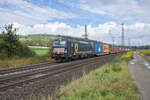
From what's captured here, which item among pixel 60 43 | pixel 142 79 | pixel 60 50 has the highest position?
pixel 60 43

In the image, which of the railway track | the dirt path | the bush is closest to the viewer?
the dirt path

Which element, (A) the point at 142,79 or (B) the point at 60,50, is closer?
(A) the point at 142,79

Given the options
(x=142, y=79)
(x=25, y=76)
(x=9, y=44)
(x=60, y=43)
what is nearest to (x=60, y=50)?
(x=60, y=43)

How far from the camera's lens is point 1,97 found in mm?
6160

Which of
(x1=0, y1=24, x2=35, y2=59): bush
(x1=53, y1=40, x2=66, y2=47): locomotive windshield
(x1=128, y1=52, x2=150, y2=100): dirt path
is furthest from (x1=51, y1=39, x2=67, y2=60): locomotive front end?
(x1=128, y1=52, x2=150, y2=100): dirt path

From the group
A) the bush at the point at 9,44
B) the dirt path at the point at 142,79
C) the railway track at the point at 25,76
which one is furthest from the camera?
the bush at the point at 9,44

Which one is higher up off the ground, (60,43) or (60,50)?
(60,43)

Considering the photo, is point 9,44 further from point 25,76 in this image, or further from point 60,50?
point 25,76

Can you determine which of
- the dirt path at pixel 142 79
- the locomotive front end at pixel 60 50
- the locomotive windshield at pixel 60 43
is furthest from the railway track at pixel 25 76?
the locomotive windshield at pixel 60 43

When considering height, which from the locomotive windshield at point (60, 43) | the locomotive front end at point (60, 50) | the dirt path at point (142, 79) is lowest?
the dirt path at point (142, 79)

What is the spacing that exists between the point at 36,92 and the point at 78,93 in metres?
2.25

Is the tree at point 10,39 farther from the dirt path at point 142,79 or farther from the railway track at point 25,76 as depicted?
the dirt path at point 142,79

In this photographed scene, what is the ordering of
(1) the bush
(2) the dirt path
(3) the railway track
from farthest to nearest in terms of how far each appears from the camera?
(1) the bush < (3) the railway track < (2) the dirt path

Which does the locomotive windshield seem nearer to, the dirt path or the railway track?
the railway track
